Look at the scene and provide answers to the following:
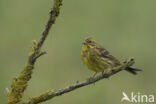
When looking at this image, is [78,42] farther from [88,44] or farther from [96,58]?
[96,58]

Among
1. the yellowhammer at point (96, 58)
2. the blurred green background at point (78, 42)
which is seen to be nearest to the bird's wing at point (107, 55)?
the yellowhammer at point (96, 58)

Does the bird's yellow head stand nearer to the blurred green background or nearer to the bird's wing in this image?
the bird's wing

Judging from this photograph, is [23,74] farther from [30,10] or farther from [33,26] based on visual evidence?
[30,10]

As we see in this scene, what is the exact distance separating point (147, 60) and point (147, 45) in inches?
22.3

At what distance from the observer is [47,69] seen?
10.2 meters

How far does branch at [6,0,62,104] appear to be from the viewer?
12.1ft

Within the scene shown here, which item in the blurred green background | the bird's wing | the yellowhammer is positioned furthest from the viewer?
the blurred green background


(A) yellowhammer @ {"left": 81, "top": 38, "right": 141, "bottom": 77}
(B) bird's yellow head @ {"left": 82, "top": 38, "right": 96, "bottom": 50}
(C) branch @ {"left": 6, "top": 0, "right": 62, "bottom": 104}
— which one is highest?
(B) bird's yellow head @ {"left": 82, "top": 38, "right": 96, "bottom": 50}

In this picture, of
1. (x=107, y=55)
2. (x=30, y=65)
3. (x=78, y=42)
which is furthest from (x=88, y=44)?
(x=78, y=42)

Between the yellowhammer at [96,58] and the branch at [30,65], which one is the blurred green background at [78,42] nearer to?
the yellowhammer at [96,58]

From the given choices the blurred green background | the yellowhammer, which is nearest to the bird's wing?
the yellowhammer

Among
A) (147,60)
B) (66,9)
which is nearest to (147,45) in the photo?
(147,60)

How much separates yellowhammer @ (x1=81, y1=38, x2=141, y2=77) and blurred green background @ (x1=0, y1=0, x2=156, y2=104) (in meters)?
2.03

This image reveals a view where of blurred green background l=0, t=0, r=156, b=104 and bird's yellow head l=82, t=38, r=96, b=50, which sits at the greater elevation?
blurred green background l=0, t=0, r=156, b=104
